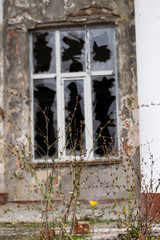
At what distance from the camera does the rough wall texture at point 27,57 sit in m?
6.38

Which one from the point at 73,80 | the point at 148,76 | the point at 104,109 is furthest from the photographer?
the point at 73,80

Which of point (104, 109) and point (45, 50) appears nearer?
point (104, 109)

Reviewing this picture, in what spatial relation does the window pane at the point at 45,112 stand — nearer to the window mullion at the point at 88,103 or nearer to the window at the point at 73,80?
the window at the point at 73,80

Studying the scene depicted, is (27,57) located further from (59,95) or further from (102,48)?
(102,48)

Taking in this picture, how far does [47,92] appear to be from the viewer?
6707 millimetres

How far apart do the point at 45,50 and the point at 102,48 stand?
98 centimetres

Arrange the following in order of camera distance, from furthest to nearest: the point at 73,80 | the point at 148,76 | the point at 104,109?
the point at 73,80
the point at 104,109
the point at 148,76

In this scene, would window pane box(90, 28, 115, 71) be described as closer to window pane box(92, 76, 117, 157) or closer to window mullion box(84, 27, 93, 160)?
window mullion box(84, 27, 93, 160)

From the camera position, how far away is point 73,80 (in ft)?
21.9

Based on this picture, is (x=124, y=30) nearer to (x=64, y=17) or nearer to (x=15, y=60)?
(x=64, y=17)

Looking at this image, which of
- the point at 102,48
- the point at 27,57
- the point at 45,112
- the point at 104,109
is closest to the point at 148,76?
the point at 104,109

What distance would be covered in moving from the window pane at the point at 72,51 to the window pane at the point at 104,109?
1.25 feet

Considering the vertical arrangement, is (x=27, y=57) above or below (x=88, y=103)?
above

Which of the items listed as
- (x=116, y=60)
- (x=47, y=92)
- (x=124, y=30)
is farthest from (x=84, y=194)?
(x=124, y=30)
